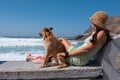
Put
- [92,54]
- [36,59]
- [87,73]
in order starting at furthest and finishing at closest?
1. [36,59]
2. [92,54]
3. [87,73]

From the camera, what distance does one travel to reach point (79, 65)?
553cm

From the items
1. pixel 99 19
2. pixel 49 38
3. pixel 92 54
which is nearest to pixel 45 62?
pixel 49 38

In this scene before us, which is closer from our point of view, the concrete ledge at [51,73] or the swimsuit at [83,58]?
the concrete ledge at [51,73]

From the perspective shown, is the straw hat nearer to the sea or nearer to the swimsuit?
the swimsuit

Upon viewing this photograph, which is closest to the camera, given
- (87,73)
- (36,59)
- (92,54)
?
(87,73)

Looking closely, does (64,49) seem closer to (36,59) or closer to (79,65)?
(79,65)

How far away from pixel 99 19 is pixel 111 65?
80 centimetres

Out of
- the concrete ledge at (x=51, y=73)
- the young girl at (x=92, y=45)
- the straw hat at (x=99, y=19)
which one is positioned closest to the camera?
the concrete ledge at (x=51, y=73)

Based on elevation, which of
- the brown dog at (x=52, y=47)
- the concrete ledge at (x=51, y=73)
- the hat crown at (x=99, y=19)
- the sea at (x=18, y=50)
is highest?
the hat crown at (x=99, y=19)

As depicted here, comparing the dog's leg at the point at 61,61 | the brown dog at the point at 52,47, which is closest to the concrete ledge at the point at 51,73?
the dog's leg at the point at 61,61

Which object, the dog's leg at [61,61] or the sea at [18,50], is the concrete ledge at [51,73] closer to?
the dog's leg at [61,61]

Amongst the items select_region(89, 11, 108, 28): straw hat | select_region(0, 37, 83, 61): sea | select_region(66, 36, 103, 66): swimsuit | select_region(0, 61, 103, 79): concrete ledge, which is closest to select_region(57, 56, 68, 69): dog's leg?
select_region(66, 36, 103, 66): swimsuit

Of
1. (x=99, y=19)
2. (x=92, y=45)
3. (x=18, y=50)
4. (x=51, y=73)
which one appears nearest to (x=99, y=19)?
(x=99, y=19)

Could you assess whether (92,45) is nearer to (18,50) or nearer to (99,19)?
(99,19)
